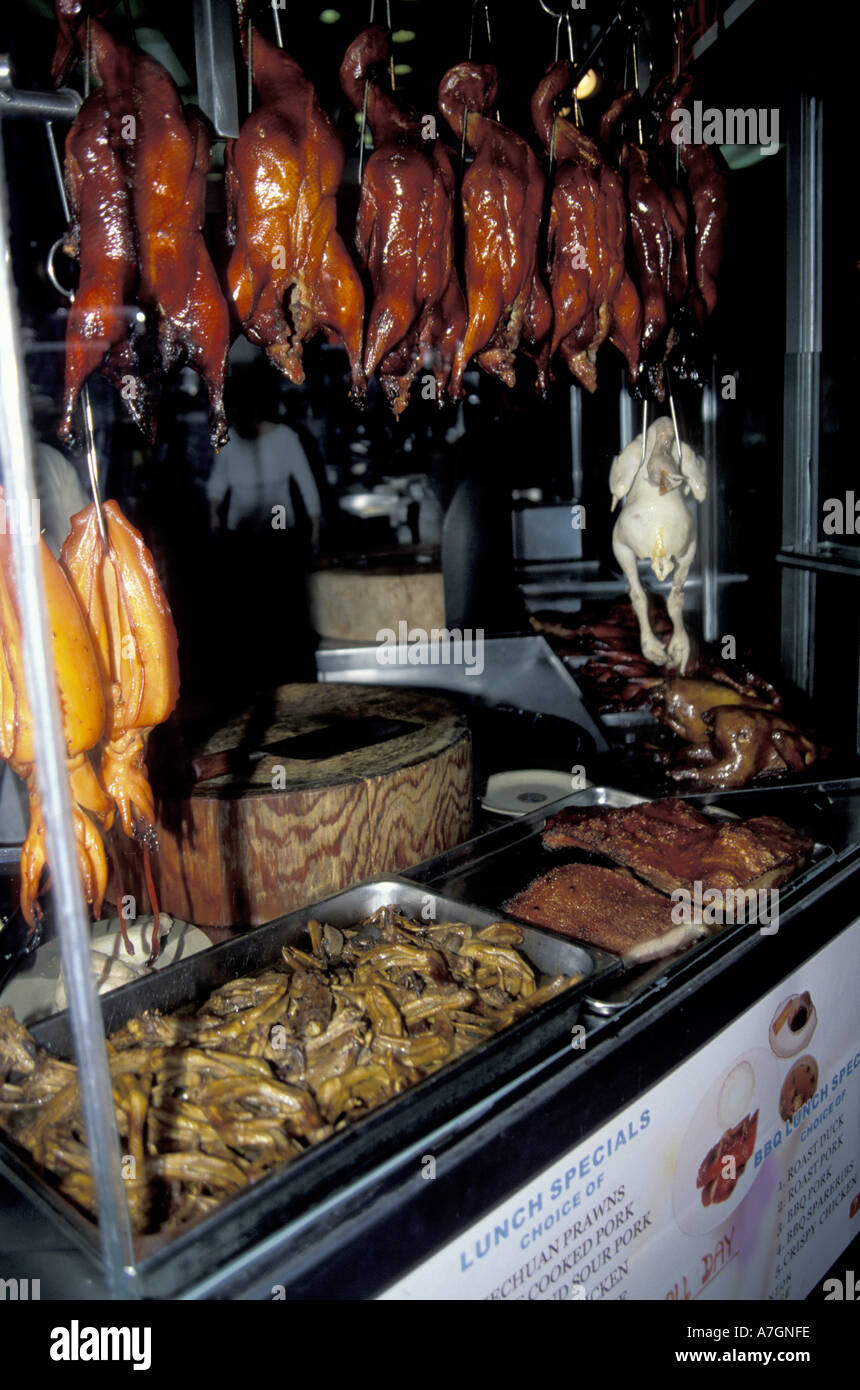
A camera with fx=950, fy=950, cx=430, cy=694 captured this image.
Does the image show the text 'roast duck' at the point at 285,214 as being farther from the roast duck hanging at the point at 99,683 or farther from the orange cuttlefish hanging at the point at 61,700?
the orange cuttlefish hanging at the point at 61,700

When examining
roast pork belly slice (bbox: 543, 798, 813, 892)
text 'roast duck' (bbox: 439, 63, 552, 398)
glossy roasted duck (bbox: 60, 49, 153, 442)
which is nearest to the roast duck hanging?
glossy roasted duck (bbox: 60, 49, 153, 442)

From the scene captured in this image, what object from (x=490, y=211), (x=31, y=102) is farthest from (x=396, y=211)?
(x=31, y=102)

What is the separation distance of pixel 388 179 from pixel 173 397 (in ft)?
24.2

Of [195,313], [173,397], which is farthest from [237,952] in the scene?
[173,397]

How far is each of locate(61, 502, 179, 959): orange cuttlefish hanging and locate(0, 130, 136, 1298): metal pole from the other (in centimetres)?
90

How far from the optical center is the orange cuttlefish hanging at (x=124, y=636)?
6.58 ft

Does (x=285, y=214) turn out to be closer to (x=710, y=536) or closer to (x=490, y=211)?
(x=490, y=211)

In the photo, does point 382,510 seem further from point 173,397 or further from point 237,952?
point 237,952

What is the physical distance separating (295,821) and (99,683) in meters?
0.92

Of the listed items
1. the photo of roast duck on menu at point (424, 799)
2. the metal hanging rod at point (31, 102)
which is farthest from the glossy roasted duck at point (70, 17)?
the metal hanging rod at point (31, 102)

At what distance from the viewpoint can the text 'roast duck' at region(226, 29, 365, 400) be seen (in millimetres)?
2195

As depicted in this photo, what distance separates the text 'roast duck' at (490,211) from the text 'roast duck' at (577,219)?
118 mm

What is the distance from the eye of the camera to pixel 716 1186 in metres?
2.43
